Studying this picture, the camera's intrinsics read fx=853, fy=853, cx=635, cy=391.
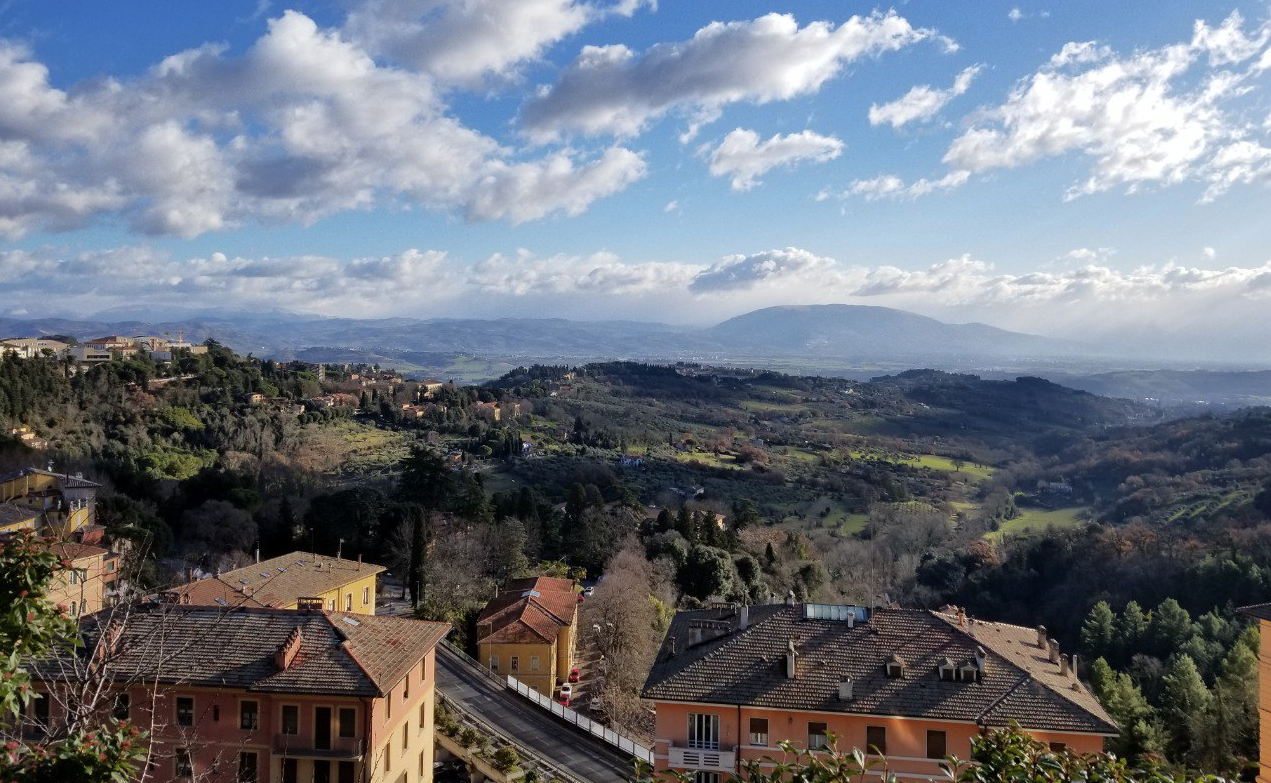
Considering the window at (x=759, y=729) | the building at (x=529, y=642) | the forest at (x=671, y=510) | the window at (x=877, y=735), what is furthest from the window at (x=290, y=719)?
the building at (x=529, y=642)

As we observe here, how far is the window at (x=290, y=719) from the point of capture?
56.3ft

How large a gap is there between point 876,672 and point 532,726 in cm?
1089

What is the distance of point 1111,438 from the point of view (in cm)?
10669

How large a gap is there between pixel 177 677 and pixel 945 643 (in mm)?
16288

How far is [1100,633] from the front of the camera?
36.9 metres

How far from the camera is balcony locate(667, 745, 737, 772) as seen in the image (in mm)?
17828

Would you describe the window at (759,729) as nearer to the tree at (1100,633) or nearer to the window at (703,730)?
the window at (703,730)

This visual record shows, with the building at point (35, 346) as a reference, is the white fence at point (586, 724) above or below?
below

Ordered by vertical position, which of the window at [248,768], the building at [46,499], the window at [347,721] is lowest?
the window at [248,768]

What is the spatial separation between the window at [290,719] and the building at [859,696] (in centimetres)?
726

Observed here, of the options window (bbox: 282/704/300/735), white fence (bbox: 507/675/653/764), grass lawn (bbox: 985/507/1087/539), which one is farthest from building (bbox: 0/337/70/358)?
grass lawn (bbox: 985/507/1087/539)

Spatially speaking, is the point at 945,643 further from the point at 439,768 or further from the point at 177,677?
the point at 177,677

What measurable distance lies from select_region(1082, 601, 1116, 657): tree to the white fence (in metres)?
23.3

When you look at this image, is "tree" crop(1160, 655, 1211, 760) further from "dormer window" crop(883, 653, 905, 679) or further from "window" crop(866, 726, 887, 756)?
"window" crop(866, 726, 887, 756)
